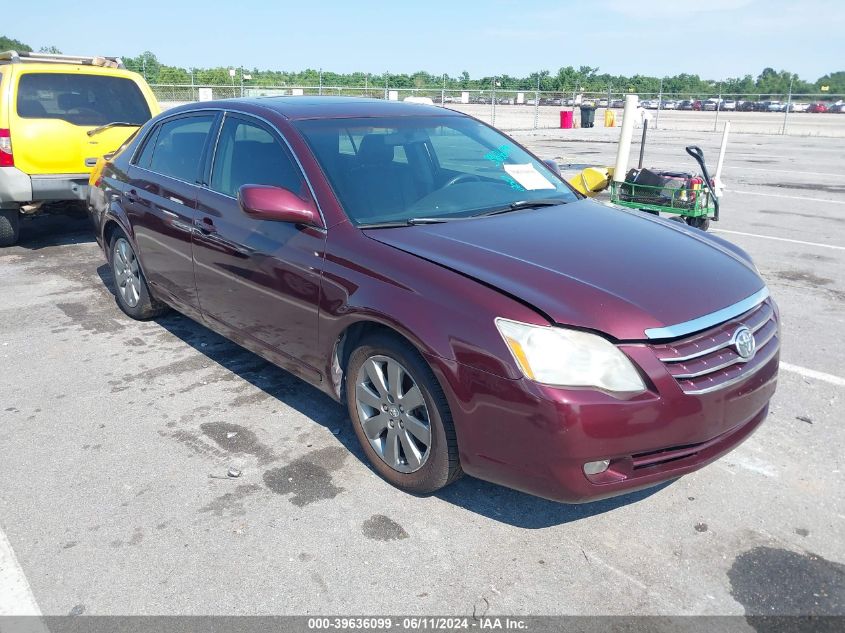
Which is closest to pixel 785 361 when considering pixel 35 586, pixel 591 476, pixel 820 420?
pixel 820 420

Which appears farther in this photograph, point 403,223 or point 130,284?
point 130,284

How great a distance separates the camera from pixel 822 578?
2.63 metres

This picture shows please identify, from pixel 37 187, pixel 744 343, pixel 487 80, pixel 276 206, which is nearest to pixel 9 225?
pixel 37 187

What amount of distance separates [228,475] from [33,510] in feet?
2.78

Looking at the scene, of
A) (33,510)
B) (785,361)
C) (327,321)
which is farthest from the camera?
(785,361)

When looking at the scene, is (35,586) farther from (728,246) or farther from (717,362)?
(728,246)

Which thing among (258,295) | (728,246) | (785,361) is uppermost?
(728,246)

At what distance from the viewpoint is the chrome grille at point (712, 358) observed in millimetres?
2604

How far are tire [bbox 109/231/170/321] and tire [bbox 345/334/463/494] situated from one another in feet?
8.70

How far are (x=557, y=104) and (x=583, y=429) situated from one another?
37.6 meters

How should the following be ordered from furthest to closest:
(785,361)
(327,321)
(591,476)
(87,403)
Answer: (785,361), (87,403), (327,321), (591,476)

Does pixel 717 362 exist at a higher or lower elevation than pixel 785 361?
higher

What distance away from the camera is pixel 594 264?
3.01m

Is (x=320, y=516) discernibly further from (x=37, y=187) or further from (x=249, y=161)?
(x=37, y=187)
